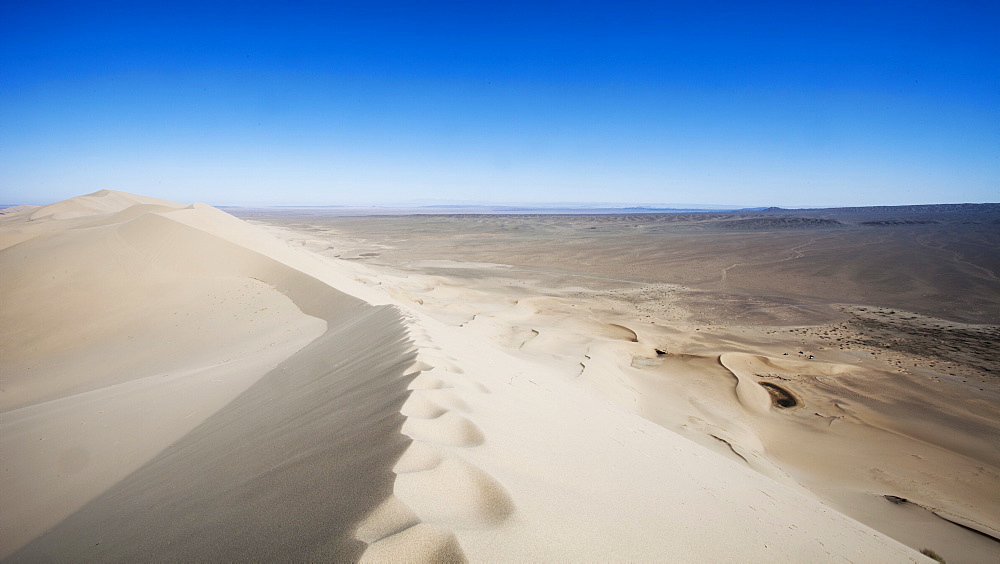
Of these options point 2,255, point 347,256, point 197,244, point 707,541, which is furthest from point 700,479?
point 347,256

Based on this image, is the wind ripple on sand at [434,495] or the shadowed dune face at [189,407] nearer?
the wind ripple on sand at [434,495]

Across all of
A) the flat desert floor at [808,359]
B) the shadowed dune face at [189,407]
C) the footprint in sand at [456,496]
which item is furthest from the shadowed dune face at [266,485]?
the flat desert floor at [808,359]

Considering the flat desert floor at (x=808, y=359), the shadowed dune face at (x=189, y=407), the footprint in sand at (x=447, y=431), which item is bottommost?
the flat desert floor at (x=808, y=359)

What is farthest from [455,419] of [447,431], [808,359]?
[808,359]

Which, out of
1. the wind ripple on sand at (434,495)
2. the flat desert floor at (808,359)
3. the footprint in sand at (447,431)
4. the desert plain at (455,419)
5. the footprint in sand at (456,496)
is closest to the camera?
the wind ripple on sand at (434,495)

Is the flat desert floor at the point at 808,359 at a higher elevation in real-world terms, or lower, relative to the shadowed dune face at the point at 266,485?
lower

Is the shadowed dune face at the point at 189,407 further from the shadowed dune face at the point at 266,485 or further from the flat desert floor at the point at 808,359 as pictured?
the flat desert floor at the point at 808,359

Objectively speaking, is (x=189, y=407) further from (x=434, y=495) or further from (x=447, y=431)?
(x=434, y=495)

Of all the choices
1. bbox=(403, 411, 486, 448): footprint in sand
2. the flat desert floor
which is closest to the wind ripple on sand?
bbox=(403, 411, 486, 448): footprint in sand
